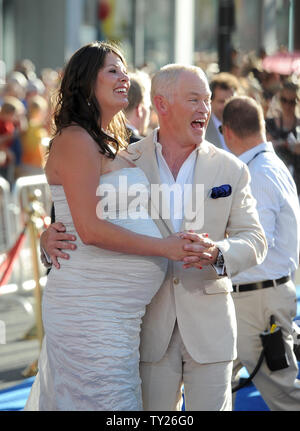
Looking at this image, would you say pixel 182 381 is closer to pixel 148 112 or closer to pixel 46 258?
pixel 46 258

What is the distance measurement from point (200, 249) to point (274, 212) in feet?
4.93

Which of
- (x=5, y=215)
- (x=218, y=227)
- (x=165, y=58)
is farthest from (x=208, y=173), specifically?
(x=165, y=58)

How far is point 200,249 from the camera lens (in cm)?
349

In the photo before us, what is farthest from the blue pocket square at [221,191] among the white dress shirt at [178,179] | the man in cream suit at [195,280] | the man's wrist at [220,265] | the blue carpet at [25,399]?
the blue carpet at [25,399]

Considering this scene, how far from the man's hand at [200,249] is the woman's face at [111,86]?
0.62 meters

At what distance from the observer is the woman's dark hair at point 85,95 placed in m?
3.56

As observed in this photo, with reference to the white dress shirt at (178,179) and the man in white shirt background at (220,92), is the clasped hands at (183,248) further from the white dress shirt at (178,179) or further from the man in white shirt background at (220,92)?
the man in white shirt background at (220,92)

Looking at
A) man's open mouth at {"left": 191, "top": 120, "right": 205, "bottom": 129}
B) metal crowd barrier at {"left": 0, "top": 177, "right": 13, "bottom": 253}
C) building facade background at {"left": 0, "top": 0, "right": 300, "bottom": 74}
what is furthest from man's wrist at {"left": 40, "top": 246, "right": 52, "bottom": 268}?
building facade background at {"left": 0, "top": 0, "right": 300, "bottom": 74}

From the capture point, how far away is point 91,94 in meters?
3.58

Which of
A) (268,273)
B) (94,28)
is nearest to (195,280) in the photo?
(268,273)

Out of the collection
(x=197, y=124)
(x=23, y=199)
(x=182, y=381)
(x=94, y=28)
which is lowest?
(x=23, y=199)

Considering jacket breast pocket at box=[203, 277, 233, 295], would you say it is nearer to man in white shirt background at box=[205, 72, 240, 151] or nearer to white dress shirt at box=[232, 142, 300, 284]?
white dress shirt at box=[232, 142, 300, 284]

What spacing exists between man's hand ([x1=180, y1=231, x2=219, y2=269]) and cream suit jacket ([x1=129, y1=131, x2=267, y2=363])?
0.70 ft
